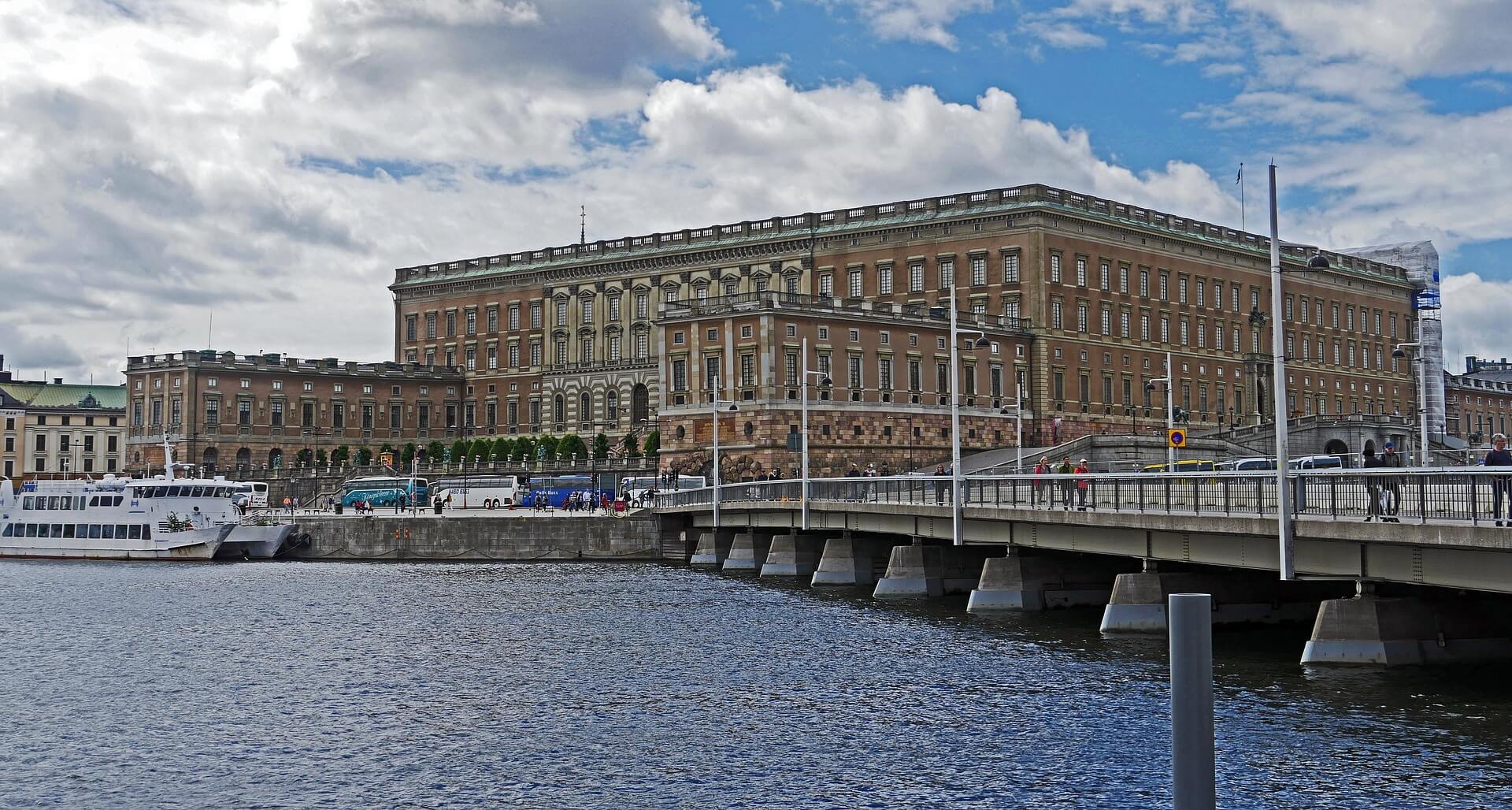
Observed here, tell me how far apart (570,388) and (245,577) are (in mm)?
67152

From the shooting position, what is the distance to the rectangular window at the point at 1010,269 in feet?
398

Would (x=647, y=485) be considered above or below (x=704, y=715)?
above

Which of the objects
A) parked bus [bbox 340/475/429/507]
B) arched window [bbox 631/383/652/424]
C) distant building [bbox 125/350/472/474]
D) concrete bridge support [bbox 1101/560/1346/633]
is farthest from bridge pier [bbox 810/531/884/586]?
distant building [bbox 125/350/472/474]

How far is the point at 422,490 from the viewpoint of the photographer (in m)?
122

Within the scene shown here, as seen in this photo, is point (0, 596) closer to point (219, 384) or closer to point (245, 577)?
point (245, 577)

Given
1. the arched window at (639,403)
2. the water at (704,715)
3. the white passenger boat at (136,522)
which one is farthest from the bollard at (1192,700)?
the arched window at (639,403)

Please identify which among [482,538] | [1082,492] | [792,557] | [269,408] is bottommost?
[792,557]

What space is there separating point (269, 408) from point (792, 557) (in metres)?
85.1

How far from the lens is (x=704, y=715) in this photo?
3419cm

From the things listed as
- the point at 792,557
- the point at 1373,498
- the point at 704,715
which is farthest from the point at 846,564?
the point at 1373,498

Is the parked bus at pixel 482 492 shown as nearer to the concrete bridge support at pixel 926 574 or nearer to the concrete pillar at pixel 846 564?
the concrete pillar at pixel 846 564

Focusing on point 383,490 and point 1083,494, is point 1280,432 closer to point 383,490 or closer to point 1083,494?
point 1083,494

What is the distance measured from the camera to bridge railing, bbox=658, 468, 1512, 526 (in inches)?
1125

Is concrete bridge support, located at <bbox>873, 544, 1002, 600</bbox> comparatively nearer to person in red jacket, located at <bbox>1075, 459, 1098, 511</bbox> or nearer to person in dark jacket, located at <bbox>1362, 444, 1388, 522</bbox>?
person in red jacket, located at <bbox>1075, 459, 1098, 511</bbox>
